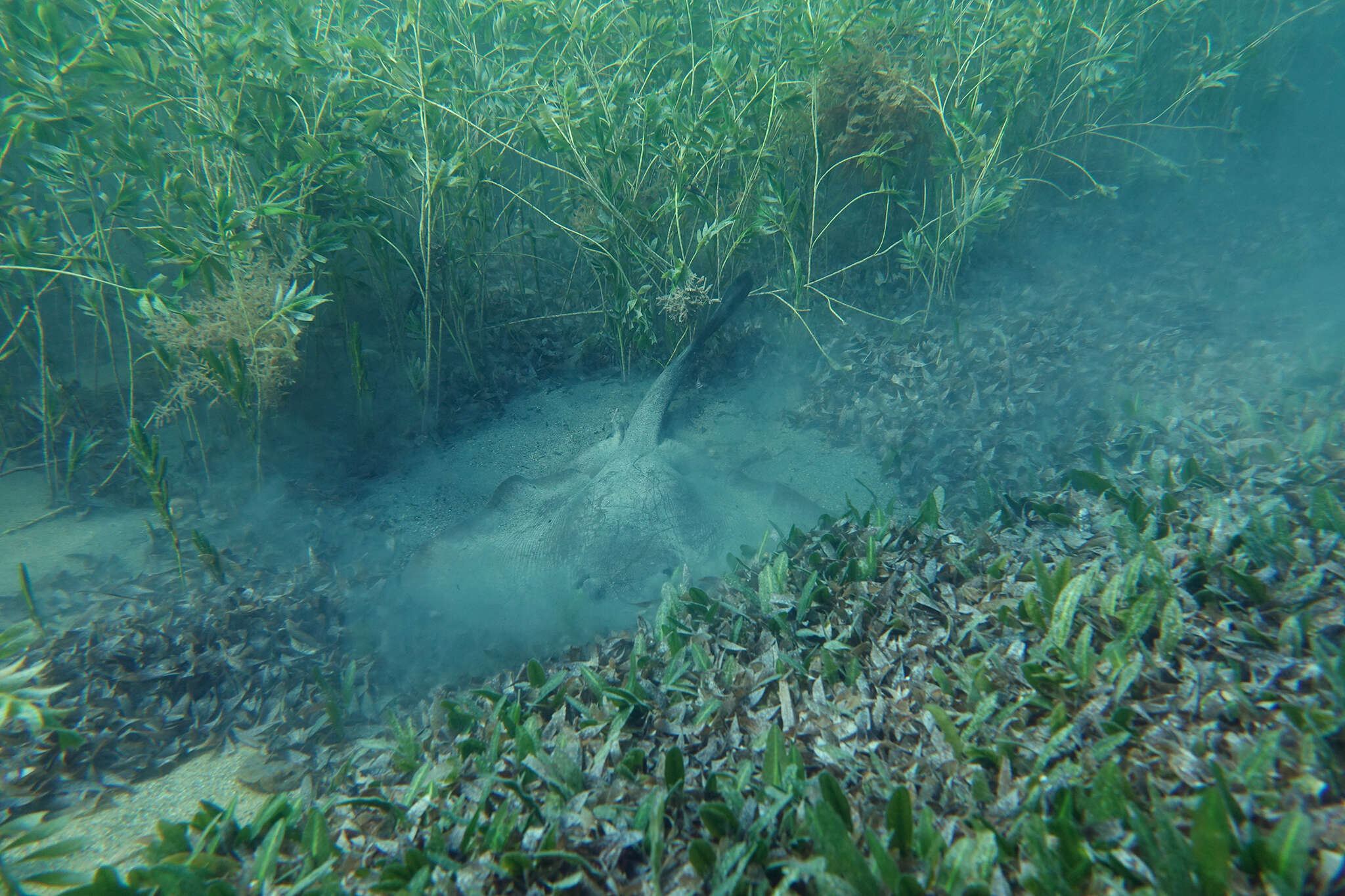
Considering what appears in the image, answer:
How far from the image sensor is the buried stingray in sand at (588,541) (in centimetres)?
316

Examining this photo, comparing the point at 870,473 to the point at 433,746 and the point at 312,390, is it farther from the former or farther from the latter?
the point at 312,390

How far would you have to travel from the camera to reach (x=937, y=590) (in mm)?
2365

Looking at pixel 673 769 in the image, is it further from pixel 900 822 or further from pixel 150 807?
pixel 150 807

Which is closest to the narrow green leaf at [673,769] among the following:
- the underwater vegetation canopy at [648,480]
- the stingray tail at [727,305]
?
the underwater vegetation canopy at [648,480]

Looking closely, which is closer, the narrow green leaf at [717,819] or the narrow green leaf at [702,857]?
the narrow green leaf at [702,857]

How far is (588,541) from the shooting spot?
11.3 feet

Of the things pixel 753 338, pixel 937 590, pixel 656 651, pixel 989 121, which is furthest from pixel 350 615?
pixel 989 121

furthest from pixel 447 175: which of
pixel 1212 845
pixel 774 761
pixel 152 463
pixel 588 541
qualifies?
pixel 1212 845

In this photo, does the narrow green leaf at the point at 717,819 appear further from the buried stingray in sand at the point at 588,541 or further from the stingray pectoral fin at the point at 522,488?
the stingray pectoral fin at the point at 522,488

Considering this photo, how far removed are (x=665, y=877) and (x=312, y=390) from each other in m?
4.55

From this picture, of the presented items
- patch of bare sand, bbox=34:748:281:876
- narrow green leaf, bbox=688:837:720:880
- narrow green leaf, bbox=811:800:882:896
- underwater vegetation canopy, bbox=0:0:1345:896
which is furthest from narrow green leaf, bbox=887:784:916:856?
patch of bare sand, bbox=34:748:281:876

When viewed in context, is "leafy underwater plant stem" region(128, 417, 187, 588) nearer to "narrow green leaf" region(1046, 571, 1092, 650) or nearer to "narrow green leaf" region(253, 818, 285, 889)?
"narrow green leaf" region(253, 818, 285, 889)

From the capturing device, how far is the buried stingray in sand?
3160 millimetres

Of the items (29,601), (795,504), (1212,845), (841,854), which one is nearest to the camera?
(1212,845)
